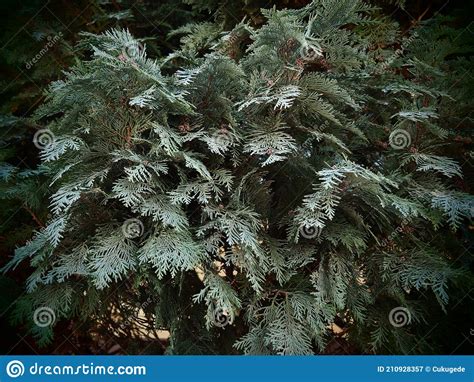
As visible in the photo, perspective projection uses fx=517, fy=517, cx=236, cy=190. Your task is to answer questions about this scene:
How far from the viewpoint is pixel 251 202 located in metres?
1.86

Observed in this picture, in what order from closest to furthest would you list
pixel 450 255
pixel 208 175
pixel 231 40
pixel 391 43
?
pixel 208 175, pixel 450 255, pixel 231 40, pixel 391 43

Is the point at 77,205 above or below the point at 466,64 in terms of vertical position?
above

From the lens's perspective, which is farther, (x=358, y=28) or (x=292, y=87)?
(x=358, y=28)

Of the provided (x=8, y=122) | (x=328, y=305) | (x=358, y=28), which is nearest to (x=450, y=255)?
(x=328, y=305)

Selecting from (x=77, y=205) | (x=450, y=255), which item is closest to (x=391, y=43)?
(x=450, y=255)

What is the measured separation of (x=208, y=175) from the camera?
5.76 ft

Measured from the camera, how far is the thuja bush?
1.75 meters

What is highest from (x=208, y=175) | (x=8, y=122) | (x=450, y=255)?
(x=8, y=122)

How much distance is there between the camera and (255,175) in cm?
189

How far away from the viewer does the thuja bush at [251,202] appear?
175 centimetres

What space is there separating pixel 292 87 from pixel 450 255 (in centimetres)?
94

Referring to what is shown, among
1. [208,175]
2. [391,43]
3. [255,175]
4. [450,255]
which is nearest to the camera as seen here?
[208,175]

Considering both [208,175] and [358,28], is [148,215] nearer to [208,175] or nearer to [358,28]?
[208,175]
